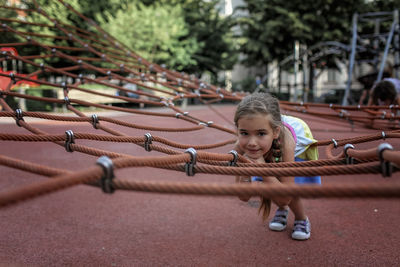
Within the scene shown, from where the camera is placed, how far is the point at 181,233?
158 cm

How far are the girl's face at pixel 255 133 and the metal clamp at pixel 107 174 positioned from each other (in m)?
0.61

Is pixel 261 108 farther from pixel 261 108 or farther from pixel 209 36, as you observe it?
pixel 209 36

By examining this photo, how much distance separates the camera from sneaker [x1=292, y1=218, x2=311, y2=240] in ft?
4.86

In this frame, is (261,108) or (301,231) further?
(301,231)

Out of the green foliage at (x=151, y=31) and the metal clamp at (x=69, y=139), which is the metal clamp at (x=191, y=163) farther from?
the green foliage at (x=151, y=31)

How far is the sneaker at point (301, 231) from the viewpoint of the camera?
1.48 meters

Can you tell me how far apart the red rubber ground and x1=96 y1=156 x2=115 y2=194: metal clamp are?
0.72m

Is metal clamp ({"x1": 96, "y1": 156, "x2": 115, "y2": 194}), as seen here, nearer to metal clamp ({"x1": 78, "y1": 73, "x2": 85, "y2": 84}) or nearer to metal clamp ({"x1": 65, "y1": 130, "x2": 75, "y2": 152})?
metal clamp ({"x1": 65, "y1": 130, "x2": 75, "y2": 152})

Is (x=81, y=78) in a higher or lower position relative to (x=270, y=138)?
higher

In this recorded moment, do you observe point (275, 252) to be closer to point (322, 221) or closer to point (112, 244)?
point (322, 221)

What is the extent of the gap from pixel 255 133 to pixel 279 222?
621 mm

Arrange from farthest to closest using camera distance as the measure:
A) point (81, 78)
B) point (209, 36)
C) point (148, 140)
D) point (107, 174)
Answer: point (209, 36), point (81, 78), point (148, 140), point (107, 174)

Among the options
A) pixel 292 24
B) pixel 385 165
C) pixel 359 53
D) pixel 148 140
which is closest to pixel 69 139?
pixel 148 140

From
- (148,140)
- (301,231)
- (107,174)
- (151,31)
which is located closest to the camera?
(107,174)
